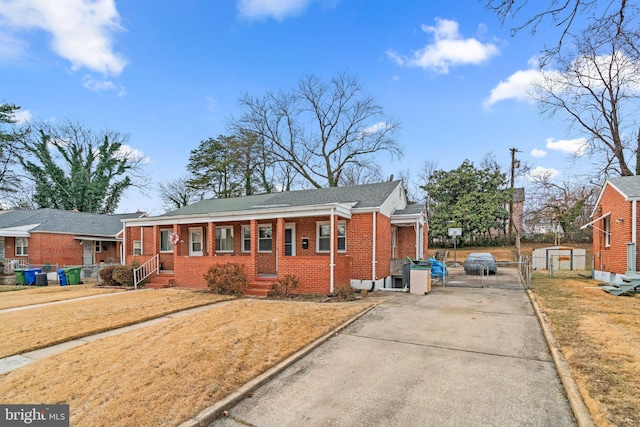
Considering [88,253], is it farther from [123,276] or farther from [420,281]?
[420,281]

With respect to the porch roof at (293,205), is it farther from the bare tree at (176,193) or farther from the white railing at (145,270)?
the bare tree at (176,193)

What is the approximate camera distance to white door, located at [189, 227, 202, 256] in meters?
17.2

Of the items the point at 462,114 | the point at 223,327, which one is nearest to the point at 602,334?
the point at 223,327

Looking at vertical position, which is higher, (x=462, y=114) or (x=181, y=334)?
(x=462, y=114)

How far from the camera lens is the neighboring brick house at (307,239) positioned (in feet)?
39.3

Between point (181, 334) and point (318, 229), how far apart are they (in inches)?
333

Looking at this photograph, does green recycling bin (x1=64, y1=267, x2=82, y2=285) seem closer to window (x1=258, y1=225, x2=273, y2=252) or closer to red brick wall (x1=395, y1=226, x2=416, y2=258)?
window (x1=258, y1=225, x2=273, y2=252)

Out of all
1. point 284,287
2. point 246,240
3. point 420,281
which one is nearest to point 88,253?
point 246,240

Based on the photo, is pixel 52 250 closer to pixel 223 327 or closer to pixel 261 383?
pixel 223 327

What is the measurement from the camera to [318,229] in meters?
14.2

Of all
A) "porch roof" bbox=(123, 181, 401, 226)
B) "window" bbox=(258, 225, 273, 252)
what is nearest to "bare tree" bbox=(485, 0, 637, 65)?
"porch roof" bbox=(123, 181, 401, 226)

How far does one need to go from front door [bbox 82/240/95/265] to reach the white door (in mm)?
14489

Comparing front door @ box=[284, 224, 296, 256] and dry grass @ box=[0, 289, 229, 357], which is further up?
front door @ box=[284, 224, 296, 256]

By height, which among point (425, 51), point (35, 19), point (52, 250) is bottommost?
point (52, 250)
